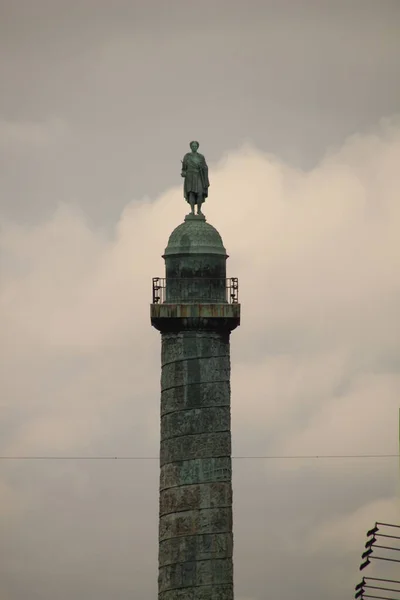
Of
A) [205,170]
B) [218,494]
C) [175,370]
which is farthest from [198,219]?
[218,494]

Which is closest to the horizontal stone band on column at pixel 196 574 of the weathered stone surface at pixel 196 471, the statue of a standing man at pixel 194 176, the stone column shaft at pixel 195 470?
the stone column shaft at pixel 195 470

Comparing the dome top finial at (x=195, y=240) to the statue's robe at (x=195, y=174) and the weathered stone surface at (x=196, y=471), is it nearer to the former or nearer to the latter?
the statue's robe at (x=195, y=174)

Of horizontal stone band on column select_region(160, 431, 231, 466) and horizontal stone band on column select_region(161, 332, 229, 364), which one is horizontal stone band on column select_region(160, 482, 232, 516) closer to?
horizontal stone band on column select_region(160, 431, 231, 466)

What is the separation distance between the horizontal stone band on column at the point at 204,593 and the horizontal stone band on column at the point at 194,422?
660 centimetres

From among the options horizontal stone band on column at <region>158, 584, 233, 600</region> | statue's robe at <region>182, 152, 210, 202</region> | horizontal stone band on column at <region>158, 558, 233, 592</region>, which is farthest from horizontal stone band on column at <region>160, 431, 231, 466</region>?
statue's robe at <region>182, 152, 210, 202</region>

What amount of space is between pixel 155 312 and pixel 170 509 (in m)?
8.53

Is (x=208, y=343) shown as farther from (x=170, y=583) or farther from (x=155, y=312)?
(x=170, y=583)

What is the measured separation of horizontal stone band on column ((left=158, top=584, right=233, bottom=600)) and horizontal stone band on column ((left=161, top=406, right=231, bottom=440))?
260 inches

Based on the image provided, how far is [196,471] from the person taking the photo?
70.2 metres

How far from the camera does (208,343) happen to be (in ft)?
234

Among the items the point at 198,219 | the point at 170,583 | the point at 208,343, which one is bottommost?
the point at 170,583

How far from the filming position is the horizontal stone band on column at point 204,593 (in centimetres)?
6944

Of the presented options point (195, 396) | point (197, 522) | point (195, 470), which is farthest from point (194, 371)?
point (197, 522)

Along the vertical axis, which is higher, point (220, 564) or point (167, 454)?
point (167, 454)
